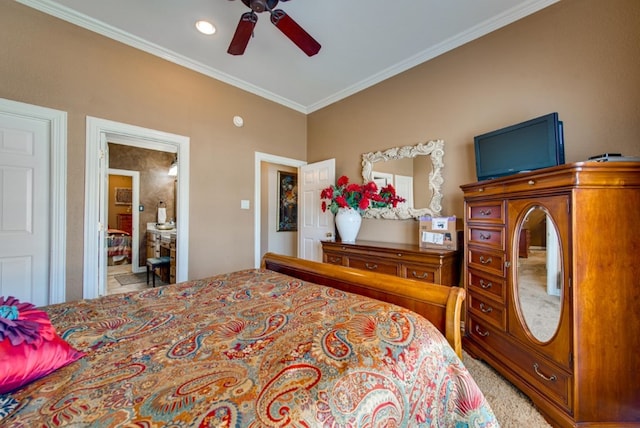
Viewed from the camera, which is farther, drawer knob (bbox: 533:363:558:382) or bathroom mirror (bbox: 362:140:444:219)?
bathroom mirror (bbox: 362:140:444:219)

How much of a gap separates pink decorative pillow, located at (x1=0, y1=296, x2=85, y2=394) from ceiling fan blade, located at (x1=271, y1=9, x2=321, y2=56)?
80.6 inches

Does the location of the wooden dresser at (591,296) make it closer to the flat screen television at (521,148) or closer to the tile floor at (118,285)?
the flat screen television at (521,148)

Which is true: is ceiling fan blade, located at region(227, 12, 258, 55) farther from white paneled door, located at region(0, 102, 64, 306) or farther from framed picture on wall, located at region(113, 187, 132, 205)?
framed picture on wall, located at region(113, 187, 132, 205)

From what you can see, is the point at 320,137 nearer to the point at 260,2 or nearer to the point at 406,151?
the point at 406,151

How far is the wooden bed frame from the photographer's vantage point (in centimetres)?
109

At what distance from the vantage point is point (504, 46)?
230 centimetres

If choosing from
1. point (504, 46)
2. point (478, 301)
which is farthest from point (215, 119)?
point (478, 301)

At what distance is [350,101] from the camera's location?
142 inches

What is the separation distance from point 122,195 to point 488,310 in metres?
7.66

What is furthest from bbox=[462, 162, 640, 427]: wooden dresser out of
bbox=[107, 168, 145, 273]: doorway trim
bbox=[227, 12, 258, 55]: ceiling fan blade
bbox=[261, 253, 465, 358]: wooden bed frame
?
bbox=[107, 168, 145, 273]: doorway trim

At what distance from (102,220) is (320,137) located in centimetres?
288

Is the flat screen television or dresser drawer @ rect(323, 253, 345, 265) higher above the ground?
the flat screen television

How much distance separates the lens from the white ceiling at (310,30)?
2.16 meters

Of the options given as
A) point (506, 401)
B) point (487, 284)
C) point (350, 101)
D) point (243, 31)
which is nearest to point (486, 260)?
point (487, 284)
